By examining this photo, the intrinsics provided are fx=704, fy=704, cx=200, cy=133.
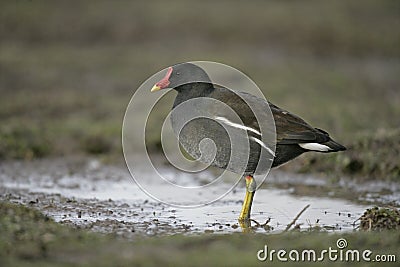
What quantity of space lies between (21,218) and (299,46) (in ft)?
50.9

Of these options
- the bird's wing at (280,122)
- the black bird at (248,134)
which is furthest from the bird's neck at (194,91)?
the bird's wing at (280,122)

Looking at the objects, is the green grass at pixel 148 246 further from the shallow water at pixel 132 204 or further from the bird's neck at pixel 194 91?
the bird's neck at pixel 194 91

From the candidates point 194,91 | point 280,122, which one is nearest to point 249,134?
point 280,122

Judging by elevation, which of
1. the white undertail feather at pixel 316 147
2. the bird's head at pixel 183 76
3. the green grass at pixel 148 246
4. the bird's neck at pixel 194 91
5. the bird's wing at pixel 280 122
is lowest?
the green grass at pixel 148 246

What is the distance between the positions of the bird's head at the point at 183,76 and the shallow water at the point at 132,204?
1.42m

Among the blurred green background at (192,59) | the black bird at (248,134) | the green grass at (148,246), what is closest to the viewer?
the green grass at (148,246)

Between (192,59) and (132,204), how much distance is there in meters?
9.43

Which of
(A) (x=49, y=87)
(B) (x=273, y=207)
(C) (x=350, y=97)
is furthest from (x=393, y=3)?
(B) (x=273, y=207)

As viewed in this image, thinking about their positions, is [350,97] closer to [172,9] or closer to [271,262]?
[172,9]

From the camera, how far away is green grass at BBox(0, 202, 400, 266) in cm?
509

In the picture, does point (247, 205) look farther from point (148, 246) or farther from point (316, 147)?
point (148, 246)

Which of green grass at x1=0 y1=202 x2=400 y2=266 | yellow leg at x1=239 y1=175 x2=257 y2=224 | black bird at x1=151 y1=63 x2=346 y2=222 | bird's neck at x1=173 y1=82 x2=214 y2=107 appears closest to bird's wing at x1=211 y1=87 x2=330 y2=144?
black bird at x1=151 y1=63 x2=346 y2=222

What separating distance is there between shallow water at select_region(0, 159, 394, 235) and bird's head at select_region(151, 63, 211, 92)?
1.42 metres

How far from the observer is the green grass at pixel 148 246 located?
16.7 ft
